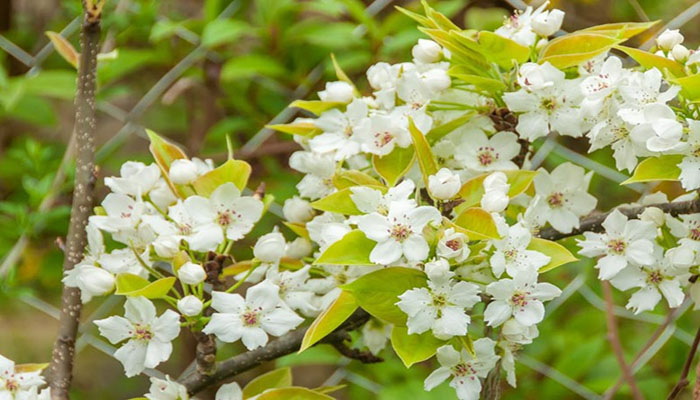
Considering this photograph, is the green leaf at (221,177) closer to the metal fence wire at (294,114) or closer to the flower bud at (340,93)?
the flower bud at (340,93)

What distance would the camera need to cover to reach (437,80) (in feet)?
2.68

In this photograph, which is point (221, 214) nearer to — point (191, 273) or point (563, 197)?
point (191, 273)

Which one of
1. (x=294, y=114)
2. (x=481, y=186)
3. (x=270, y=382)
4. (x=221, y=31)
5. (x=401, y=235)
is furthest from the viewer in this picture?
(x=294, y=114)

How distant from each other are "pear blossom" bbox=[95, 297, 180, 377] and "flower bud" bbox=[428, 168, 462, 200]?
0.23 meters

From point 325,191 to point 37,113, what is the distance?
2.39ft

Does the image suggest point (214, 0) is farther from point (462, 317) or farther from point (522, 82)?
point (462, 317)

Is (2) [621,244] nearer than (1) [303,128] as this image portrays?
Yes

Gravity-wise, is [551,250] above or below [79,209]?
below

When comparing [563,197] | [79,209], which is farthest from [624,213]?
[79,209]

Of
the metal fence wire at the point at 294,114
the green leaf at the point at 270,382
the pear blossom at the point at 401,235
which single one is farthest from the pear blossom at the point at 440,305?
the metal fence wire at the point at 294,114

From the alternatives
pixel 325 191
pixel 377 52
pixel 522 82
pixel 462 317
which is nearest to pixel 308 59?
pixel 377 52

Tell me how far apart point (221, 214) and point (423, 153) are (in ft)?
0.57

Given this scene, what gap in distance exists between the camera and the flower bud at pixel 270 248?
80 cm

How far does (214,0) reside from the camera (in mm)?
1400
